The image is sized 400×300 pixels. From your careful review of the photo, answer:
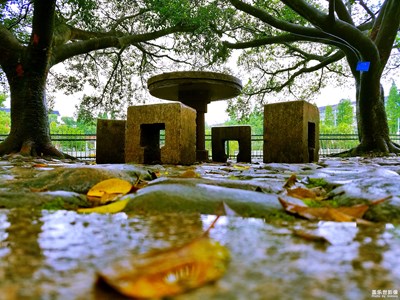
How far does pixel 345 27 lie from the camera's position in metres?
7.88

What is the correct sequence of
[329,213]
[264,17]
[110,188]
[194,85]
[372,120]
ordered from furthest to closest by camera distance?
1. [372,120]
2. [264,17]
3. [194,85]
4. [110,188]
5. [329,213]

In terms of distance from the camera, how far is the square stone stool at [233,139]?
636 cm

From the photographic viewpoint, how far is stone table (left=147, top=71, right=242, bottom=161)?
5617mm

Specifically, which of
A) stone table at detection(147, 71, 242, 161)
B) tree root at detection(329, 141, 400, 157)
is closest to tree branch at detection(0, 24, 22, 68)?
stone table at detection(147, 71, 242, 161)

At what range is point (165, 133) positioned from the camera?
14.8 feet

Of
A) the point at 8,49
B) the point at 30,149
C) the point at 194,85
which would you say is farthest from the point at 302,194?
the point at 8,49

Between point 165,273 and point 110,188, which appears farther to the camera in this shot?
point 110,188

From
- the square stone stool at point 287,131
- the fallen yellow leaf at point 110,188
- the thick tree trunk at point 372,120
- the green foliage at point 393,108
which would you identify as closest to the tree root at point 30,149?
the square stone stool at point 287,131

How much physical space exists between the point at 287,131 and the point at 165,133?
65.3 inches

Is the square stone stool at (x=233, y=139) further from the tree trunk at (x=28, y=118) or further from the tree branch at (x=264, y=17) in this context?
the tree branch at (x=264, y=17)

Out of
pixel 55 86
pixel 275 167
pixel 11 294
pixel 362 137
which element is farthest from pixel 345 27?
pixel 55 86

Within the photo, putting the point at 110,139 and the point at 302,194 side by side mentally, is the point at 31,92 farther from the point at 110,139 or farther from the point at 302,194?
the point at 302,194

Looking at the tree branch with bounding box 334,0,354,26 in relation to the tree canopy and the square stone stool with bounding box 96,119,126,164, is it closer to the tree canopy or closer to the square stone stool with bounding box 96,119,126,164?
the tree canopy

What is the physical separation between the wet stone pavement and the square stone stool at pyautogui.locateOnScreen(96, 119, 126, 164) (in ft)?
14.1
